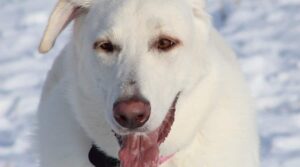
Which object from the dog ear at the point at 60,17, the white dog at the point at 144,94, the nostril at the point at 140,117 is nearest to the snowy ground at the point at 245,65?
the white dog at the point at 144,94

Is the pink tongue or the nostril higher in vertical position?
the nostril

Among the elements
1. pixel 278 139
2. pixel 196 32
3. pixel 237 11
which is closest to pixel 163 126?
pixel 196 32

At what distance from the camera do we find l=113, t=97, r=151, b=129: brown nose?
3.93m

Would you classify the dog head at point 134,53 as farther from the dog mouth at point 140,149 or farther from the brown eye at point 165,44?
the dog mouth at point 140,149

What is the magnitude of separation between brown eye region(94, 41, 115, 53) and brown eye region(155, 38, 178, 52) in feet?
0.73

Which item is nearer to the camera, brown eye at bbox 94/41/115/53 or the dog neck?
brown eye at bbox 94/41/115/53

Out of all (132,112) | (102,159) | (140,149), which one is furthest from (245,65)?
(132,112)

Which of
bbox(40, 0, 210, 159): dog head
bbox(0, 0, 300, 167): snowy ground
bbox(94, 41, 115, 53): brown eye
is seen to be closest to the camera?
bbox(40, 0, 210, 159): dog head

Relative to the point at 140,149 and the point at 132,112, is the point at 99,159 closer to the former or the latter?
the point at 140,149

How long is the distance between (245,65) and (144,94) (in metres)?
3.85

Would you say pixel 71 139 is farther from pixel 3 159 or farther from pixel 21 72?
pixel 21 72

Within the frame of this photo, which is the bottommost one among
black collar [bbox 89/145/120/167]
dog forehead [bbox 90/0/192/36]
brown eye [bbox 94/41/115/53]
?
black collar [bbox 89/145/120/167]

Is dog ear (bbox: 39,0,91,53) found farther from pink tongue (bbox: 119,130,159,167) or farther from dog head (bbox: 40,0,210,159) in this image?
pink tongue (bbox: 119,130,159,167)

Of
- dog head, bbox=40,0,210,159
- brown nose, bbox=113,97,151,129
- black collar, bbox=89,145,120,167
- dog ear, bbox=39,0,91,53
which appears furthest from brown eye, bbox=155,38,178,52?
black collar, bbox=89,145,120,167
